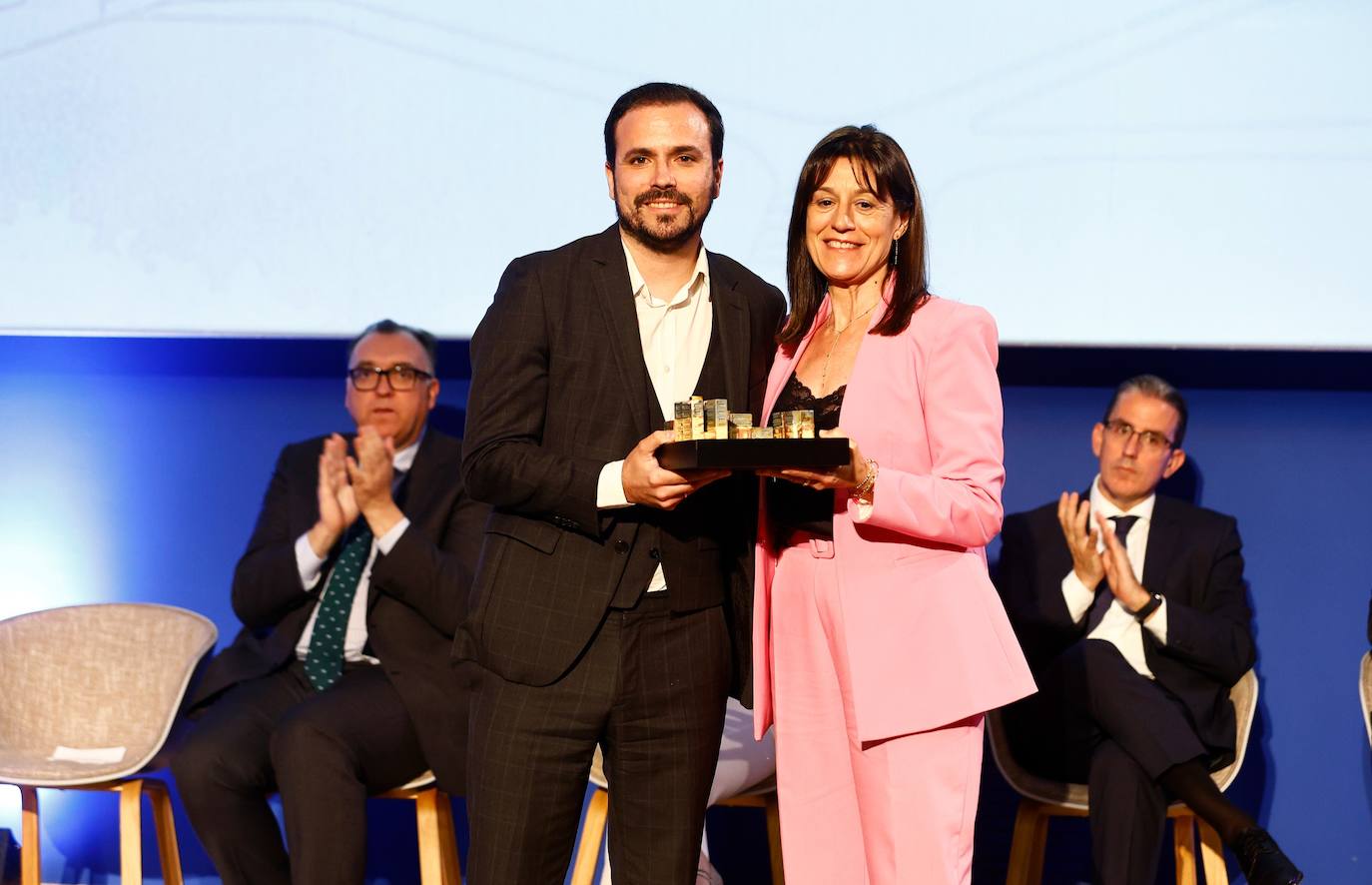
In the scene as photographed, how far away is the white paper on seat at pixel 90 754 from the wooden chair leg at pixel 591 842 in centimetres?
124

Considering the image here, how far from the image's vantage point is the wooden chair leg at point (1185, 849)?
346 centimetres

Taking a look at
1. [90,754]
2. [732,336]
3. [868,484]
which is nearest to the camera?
[868,484]

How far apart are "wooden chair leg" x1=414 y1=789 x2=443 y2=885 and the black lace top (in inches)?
62.2

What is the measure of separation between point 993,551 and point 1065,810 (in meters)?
0.94

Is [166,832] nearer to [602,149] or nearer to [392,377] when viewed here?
[392,377]

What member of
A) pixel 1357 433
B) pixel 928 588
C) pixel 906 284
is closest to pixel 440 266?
pixel 906 284

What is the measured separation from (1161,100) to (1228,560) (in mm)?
1284

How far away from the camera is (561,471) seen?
2168 mm

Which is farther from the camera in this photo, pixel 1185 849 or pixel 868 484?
pixel 1185 849

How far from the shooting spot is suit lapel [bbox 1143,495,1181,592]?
3732 mm

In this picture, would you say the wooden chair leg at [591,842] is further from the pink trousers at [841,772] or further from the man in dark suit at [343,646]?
the pink trousers at [841,772]

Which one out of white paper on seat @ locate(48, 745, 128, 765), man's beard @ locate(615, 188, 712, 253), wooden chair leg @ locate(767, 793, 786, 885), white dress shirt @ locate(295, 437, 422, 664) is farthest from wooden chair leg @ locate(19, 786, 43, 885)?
man's beard @ locate(615, 188, 712, 253)

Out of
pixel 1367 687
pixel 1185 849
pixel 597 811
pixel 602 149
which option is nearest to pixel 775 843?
pixel 597 811

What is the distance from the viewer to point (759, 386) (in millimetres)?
2457
